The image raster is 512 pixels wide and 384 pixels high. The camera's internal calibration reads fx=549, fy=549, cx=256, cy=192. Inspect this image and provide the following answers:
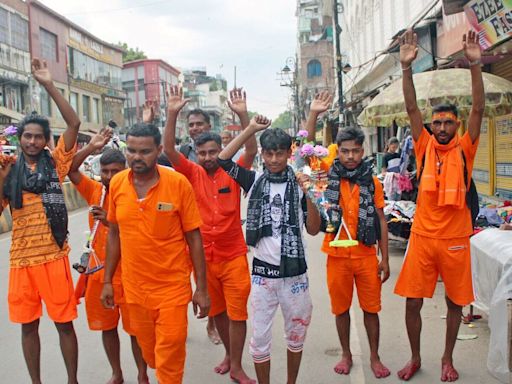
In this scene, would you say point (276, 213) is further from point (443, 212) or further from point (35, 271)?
point (35, 271)

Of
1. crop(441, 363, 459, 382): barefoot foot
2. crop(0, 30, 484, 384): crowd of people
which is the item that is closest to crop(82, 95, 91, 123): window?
crop(0, 30, 484, 384): crowd of people

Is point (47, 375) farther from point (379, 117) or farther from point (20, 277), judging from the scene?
point (379, 117)

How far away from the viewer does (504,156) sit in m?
9.11

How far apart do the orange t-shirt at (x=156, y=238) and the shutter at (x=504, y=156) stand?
704cm

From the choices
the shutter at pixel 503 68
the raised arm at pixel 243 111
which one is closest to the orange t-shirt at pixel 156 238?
the raised arm at pixel 243 111

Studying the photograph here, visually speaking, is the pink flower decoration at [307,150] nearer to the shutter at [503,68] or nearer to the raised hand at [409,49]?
the raised hand at [409,49]

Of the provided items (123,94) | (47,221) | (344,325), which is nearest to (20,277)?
(47,221)

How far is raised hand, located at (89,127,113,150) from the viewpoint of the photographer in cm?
426

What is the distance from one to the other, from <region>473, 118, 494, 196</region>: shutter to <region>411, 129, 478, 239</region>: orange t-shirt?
611cm

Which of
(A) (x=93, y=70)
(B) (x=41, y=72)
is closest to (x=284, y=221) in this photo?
(B) (x=41, y=72)

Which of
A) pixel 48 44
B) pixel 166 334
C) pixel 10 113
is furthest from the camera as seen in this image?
pixel 48 44

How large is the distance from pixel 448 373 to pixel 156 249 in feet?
7.71

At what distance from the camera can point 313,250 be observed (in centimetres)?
938

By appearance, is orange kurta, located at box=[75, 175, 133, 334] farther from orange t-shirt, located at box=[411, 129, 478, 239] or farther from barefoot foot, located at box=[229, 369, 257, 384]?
orange t-shirt, located at box=[411, 129, 478, 239]
